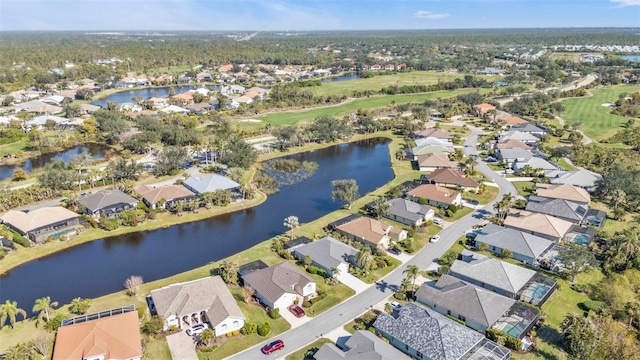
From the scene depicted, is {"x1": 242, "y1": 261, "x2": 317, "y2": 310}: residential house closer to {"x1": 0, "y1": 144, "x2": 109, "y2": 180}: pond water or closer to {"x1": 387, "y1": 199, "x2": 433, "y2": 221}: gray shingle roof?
{"x1": 387, "y1": 199, "x2": 433, "y2": 221}: gray shingle roof

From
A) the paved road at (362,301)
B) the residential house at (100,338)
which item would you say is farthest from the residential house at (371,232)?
the residential house at (100,338)

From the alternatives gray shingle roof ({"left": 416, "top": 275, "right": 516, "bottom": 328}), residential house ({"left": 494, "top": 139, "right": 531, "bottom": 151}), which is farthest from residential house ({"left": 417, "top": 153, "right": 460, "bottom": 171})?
gray shingle roof ({"left": 416, "top": 275, "right": 516, "bottom": 328})

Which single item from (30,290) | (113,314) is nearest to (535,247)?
(113,314)

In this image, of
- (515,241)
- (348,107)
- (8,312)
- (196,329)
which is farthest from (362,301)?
(348,107)

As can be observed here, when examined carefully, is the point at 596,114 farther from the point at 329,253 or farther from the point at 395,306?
the point at 395,306

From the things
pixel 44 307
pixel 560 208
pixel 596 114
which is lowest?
pixel 44 307

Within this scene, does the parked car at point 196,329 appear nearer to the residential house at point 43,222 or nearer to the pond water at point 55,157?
the residential house at point 43,222
